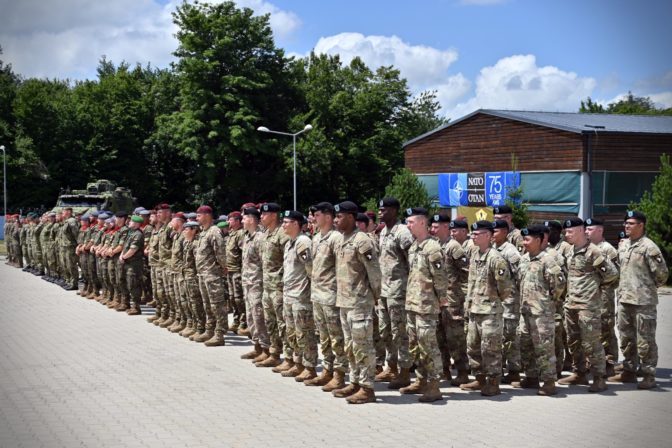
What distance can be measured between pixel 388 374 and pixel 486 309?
1596 millimetres

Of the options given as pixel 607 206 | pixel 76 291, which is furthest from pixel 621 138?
pixel 76 291

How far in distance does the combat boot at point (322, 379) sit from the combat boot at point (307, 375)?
73 millimetres

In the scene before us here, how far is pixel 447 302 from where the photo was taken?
8148mm

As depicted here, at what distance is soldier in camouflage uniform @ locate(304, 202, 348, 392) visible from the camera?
820 cm

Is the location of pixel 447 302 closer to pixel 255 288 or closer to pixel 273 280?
pixel 273 280

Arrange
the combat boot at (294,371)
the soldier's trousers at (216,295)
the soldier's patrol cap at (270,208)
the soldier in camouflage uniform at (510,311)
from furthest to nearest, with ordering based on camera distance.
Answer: the soldier's trousers at (216,295)
the soldier's patrol cap at (270,208)
the combat boot at (294,371)
the soldier in camouflage uniform at (510,311)

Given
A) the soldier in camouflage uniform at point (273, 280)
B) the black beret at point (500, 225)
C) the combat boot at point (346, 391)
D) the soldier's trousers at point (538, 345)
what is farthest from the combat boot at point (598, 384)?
the soldier in camouflage uniform at point (273, 280)

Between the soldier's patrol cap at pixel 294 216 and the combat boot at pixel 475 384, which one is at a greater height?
the soldier's patrol cap at pixel 294 216

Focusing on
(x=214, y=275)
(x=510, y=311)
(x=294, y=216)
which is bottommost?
(x=510, y=311)

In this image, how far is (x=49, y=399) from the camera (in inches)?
315

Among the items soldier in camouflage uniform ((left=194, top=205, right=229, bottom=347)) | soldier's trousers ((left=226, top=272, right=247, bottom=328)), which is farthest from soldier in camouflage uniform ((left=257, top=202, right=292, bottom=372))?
soldier's trousers ((left=226, top=272, right=247, bottom=328))

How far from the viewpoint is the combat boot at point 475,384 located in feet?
27.2

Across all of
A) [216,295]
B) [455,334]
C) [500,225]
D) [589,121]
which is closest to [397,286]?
[455,334]

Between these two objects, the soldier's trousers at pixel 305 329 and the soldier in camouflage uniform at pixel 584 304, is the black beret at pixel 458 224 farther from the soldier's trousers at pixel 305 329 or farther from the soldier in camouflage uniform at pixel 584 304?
the soldier's trousers at pixel 305 329
